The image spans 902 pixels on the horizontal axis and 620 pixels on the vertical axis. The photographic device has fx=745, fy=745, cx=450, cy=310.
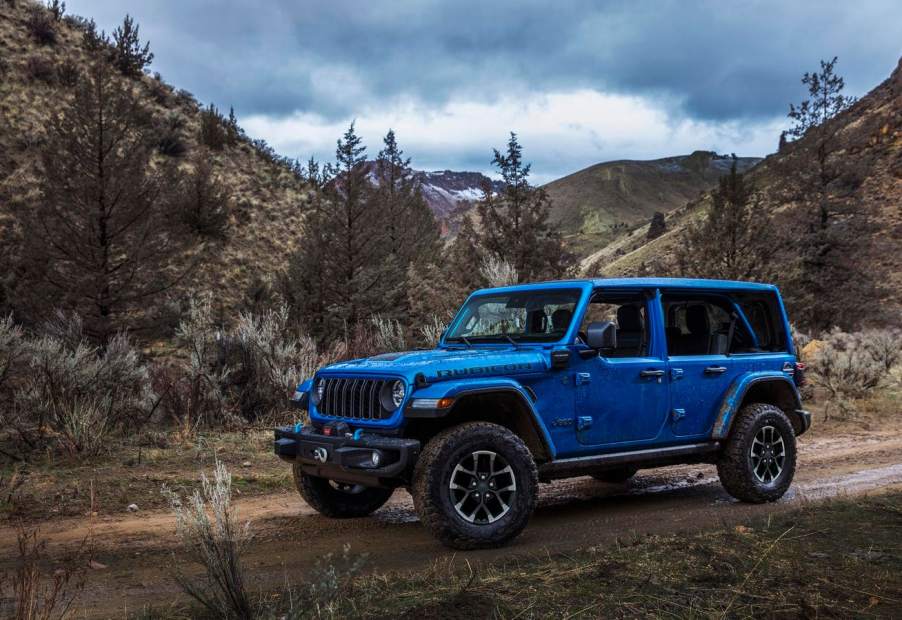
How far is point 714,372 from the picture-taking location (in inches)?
266

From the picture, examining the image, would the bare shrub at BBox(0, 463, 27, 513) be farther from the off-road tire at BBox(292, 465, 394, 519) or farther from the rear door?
the rear door

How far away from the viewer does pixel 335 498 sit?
6344mm

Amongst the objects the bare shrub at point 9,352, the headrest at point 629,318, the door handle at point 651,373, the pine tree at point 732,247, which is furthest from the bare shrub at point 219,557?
the pine tree at point 732,247

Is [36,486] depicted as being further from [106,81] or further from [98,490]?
[106,81]

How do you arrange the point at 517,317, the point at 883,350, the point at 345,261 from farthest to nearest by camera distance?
the point at 345,261
the point at 883,350
the point at 517,317

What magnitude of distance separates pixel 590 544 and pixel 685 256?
75.4 feet

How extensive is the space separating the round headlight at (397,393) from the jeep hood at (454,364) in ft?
0.28

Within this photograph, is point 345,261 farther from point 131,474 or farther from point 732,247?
point 131,474

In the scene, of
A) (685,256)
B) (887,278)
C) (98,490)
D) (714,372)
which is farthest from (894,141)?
→ (98,490)

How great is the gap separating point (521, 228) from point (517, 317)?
1467cm

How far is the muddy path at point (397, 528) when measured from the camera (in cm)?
481

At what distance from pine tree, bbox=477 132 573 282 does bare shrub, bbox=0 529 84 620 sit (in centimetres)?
1554

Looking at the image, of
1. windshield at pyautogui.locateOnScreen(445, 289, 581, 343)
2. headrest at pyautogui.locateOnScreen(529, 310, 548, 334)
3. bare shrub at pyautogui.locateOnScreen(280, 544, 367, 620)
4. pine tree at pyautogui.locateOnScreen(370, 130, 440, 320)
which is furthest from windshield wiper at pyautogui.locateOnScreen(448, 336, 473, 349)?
pine tree at pyautogui.locateOnScreen(370, 130, 440, 320)

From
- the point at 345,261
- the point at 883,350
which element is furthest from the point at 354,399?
the point at 345,261
